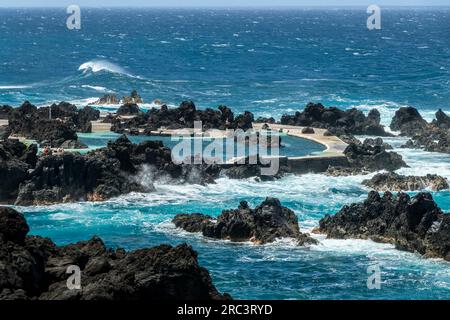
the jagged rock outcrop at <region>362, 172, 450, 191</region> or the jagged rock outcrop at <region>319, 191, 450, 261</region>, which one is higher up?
the jagged rock outcrop at <region>319, 191, 450, 261</region>

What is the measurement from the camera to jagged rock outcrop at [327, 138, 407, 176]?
207 feet

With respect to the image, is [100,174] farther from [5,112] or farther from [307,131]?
[5,112]

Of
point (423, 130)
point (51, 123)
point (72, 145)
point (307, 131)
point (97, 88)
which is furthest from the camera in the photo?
point (97, 88)

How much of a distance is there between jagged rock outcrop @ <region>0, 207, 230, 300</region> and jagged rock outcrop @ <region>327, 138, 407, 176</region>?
33.7m

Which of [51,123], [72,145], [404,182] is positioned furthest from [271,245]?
[51,123]

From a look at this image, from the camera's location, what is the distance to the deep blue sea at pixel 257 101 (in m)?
38.1

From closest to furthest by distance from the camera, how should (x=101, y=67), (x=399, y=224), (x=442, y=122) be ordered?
(x=399, y=224)
(x=442, y=122)
(x=101, y=67)

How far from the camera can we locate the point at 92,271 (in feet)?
92.6

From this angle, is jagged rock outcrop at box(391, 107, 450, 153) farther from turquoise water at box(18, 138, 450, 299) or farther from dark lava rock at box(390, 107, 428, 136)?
turquoise water at box(18, 138, 450, 299)

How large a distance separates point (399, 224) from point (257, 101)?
194ft

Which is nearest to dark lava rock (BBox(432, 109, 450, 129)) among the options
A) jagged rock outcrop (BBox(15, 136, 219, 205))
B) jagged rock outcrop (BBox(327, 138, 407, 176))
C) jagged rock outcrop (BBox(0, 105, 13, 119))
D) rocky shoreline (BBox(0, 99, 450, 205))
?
rocky shoreline (BBox(0, 99, 450, 205))

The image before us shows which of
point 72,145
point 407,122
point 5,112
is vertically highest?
point 5,112

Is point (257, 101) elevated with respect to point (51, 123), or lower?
lower

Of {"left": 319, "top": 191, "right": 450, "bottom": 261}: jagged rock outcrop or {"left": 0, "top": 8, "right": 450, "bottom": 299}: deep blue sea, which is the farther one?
{"left": 319, "top": 191, "right": 450, "bottom": 261}: jagged rock outcrop
